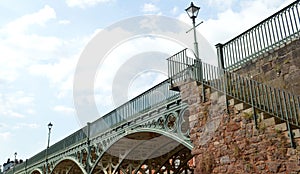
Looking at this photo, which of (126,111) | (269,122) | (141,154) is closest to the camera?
(269,122)

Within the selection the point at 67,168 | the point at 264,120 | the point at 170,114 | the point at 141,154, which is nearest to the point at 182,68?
the point at 170,114

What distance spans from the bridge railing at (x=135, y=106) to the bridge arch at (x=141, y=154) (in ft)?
4.18

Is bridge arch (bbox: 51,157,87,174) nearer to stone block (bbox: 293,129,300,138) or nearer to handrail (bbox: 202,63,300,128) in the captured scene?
handrail (bbox: 202,63,300,128)

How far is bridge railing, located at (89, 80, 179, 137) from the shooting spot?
14969 mm

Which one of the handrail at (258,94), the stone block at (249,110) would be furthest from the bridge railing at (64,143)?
the stone block at (249,110)

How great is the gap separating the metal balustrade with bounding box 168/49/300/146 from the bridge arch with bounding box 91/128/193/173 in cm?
660

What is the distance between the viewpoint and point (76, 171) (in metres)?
33.8

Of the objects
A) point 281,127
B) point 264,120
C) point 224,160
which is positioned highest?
point 264,120

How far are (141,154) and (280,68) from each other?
12.6 m

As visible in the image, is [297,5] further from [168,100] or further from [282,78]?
[168,100]

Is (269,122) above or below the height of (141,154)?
below

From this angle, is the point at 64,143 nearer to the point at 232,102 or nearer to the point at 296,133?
the point at 232,102

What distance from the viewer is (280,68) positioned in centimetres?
1098

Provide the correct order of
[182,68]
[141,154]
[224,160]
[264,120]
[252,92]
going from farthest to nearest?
[141,154] → [182,68] → [252,92] → [224,160] → [264,120]
